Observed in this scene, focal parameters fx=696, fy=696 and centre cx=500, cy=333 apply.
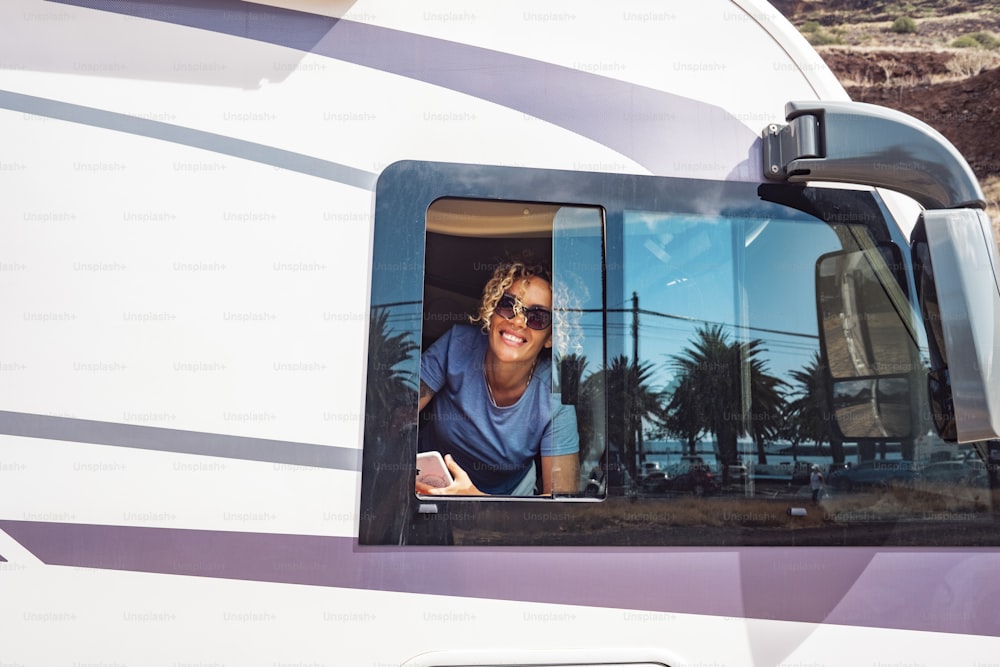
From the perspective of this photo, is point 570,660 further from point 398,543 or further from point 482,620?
point 398,543

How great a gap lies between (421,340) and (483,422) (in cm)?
A: 39

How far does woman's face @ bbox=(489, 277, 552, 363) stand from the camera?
2117 millimetres

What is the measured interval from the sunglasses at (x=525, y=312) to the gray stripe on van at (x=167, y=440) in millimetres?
727

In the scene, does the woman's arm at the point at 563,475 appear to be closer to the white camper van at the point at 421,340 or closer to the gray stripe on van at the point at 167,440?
the white camper van at the point at 421,340

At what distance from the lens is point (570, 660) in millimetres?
1686

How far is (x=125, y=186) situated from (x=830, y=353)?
1.87 m

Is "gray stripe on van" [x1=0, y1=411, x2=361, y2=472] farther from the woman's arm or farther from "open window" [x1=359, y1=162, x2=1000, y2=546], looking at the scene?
the woman's arm

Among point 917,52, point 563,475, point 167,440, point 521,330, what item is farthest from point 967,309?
point 917,52

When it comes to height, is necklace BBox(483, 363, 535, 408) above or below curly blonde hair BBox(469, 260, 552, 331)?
below

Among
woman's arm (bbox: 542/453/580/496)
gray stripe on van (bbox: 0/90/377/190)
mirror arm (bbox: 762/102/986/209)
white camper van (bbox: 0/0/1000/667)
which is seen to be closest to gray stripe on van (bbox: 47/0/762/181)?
white camper van (bbox: 0/0/1000/667)

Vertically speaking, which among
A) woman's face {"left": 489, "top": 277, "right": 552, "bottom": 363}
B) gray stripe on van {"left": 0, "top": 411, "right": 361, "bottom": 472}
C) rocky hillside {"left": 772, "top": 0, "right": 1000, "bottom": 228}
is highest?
rocky hillside {"left": 772, "top": 0, "right": 1000, "bottom": 228}

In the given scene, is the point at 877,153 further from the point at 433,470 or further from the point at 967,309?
the point at 433,470

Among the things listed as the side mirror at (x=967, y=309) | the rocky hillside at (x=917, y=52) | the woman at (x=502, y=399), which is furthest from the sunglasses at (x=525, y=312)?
the rocky hillside at (x=917, y=52)

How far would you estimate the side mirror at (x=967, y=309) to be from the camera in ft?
5.42
